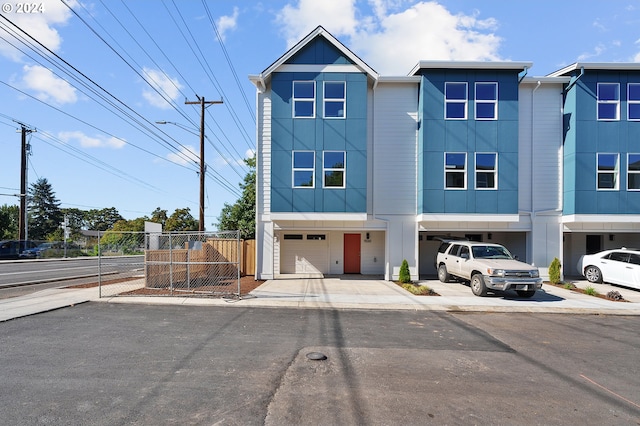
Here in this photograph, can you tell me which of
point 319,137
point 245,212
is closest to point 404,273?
point 319,137

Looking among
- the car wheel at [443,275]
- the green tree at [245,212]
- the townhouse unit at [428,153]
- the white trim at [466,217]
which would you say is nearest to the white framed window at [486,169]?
the townhouse unit at [428,153]

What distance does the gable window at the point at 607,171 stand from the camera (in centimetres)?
1484

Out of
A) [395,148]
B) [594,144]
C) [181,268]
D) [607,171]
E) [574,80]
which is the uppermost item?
[574,80]

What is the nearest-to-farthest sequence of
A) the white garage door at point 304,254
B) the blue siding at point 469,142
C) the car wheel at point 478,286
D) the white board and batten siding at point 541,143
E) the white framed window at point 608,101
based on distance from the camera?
the car wheel at point 478,286 < the blue siding at point 469,142 < the white framed window at point 608,101 < the white board and batten siding at point 541,143 < the white garage door at point 304,254

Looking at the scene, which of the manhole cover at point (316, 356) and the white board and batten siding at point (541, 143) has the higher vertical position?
the white board and batten siding at point (541, 143)

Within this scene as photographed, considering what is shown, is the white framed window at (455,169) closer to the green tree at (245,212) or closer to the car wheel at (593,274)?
the car wheel at (593,274)

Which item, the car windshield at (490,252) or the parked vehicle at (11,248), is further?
the parked vehicle at (11,248)

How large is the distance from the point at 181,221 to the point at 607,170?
63951 millimetres

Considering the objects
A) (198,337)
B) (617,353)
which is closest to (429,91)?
(617,353)

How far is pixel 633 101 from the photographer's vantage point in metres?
14.9

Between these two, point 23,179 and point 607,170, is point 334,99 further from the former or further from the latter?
point 23,179

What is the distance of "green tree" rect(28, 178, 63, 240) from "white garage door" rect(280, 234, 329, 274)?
65175 mm

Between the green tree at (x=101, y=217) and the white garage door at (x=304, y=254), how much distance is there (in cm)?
8702

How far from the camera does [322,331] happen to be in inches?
296
